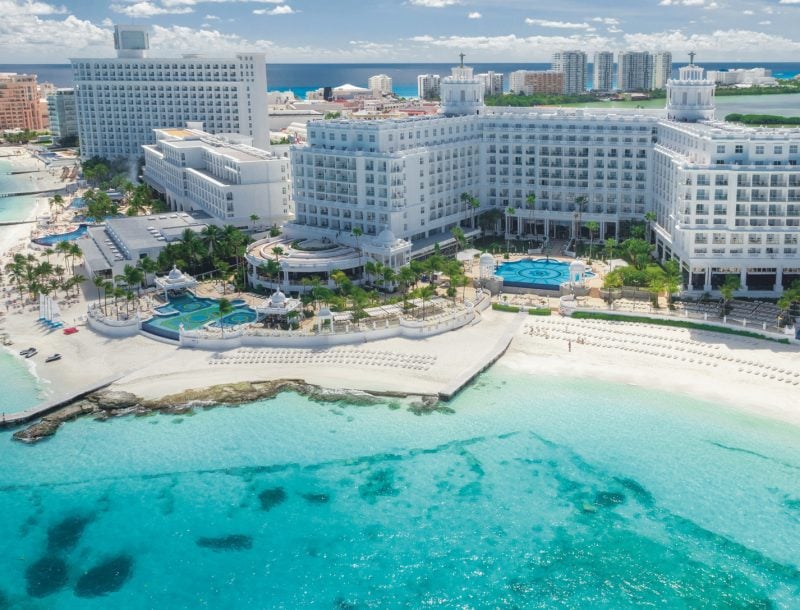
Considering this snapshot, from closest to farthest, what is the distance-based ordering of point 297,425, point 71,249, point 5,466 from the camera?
1. point 5,466
2. point 297,425
3. point 71,249

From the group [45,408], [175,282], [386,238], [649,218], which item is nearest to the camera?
[45,408]

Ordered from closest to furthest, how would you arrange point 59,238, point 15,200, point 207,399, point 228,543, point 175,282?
point 228,543, point 207,399, point 175,282, point 59,238, point 15,200

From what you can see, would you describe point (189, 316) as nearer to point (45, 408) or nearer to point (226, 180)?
point (45, 408)

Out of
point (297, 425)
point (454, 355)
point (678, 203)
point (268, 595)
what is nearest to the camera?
point (268, 595)

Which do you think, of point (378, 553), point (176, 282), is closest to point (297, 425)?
point (378, 553)

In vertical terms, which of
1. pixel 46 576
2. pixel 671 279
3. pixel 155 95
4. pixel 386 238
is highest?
pixel 155 95

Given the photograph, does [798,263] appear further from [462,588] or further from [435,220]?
[462,588]

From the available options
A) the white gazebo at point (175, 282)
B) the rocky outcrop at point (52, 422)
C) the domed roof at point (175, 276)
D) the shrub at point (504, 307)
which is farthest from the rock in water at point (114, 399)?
the shrub at point (504, 307)

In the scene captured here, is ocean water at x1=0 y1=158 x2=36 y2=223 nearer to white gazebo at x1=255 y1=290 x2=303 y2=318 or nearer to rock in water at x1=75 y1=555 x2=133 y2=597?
white gazebo at x1=255 y1=290 x2=303 y2=318

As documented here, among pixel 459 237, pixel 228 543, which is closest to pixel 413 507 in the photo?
pixel 228 543
